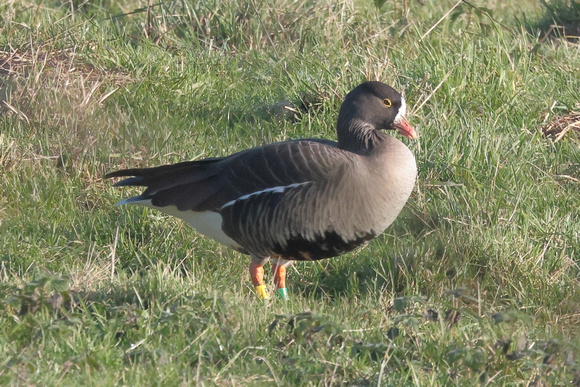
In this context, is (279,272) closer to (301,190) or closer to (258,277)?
(258,277)

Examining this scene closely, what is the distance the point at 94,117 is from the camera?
263 inches

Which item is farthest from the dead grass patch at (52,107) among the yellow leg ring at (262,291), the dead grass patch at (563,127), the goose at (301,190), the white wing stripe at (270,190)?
the dead grass patch at (563,127)

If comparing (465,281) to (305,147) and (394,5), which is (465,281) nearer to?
(305,147)

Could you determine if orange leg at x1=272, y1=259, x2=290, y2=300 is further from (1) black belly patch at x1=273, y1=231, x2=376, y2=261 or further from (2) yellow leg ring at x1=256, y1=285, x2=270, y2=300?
(1) black belly patch at x1=273, y1=231, x2=376, y2=261

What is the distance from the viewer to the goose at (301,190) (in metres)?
5.03

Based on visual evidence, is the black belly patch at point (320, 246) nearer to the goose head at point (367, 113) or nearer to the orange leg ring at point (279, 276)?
the orange leg ring at point (279, 276)

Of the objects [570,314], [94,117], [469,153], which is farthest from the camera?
[94,117]

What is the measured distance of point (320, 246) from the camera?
506 cm

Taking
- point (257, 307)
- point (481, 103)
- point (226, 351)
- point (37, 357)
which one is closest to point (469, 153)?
point (481, 103)

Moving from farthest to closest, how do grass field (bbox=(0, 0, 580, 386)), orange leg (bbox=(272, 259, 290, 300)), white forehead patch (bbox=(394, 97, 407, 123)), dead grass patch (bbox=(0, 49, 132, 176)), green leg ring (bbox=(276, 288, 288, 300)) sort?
1. dead grass patch (bbox=(0, 49, 132, 176))
2. white forehead patch (bbox=(394, 97, 407, 123))
3. orange leg (bbox=(272, 259, 290, 300))
4. green leg ring (bbox=(276, 288, 288, 300))
5. grass field (bbox=(0, 0, 580, 386))

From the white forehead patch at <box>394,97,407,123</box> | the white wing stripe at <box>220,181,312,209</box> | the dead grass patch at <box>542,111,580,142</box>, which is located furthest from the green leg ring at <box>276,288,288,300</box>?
the dead grass patch at <box>542,111,580,142</box>

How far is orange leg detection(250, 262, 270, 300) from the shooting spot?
16.7 ft

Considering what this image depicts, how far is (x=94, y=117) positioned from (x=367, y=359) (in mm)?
3401

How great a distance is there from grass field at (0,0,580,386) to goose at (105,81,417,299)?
260 mm
